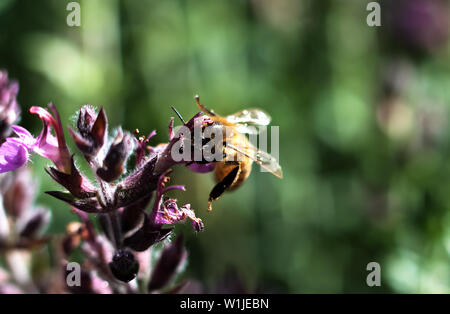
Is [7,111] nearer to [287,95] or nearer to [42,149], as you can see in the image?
[42,149]

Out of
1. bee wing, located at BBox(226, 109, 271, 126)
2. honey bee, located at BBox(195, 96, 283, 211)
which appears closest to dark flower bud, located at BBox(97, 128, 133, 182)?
honey bee, located at BBox(195, 96, 283, 211)

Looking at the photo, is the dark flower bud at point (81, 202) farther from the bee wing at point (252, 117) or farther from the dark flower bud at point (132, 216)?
the bee wing at point (252, 117)

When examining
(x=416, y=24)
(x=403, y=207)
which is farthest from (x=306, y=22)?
(x=403, y=207)

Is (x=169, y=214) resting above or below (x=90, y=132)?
below

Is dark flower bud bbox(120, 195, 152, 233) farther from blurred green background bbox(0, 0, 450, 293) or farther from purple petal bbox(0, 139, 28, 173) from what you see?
blurred green background bbox(0, 0, 450, 293)

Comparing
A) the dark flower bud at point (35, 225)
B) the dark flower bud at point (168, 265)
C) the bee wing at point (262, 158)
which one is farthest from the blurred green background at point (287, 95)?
the bee wing at point (262, 158)

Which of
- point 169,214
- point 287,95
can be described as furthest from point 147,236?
point 287,95

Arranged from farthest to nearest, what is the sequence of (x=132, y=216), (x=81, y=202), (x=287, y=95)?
(x=287, y=95) → (x=132, y=216) → (x=81, y=202)
